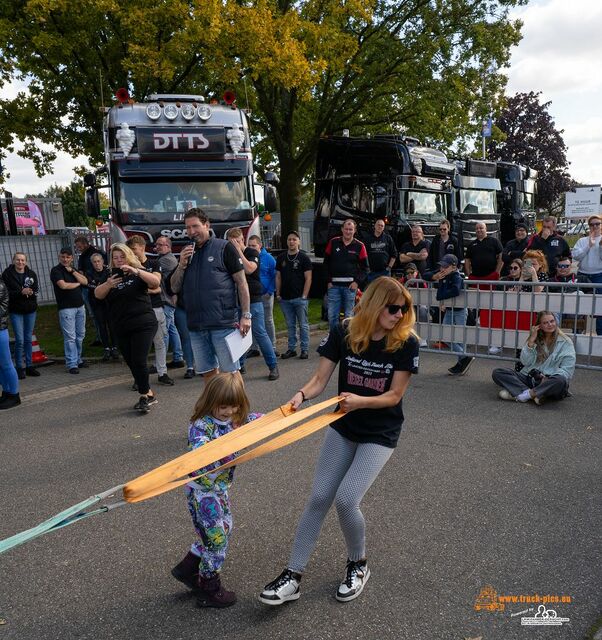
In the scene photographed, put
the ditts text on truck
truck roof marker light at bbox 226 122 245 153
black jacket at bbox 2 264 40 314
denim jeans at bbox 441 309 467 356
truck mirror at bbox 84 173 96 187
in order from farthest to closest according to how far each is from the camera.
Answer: truck mirror at bbox 84 173 96 187
truck roof marker light at bbox 226 122 245 153
the ditts text on truck
black jacket at bbox 2 264 40 314
denim jeans at bbox 441 309 467 356

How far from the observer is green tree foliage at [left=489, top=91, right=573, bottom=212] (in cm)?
4888

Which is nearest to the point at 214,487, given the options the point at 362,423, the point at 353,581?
the point at 362,423

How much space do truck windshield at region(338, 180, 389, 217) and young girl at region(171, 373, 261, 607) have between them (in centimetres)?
1064

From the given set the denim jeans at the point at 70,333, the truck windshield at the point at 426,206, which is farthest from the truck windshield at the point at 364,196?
the denim jeans at the point at 70,333

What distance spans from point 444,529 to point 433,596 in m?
0.72

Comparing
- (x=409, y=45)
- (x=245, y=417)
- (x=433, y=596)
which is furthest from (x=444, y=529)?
(x=409, y=45)

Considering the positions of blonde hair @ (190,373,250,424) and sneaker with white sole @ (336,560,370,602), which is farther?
sneaker with white sole @ (336,560,370,602)

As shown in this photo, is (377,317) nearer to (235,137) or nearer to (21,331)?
(21,331)

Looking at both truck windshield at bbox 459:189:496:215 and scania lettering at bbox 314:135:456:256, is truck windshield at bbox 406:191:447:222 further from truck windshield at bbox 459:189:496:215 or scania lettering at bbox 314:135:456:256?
truck windshield at bbox 459:189:496:215

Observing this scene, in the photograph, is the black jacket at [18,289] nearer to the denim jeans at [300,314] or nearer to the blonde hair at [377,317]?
the denim jeans at [300,314]

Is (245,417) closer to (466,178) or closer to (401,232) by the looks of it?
(401,232)

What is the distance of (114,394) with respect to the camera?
23.6ft

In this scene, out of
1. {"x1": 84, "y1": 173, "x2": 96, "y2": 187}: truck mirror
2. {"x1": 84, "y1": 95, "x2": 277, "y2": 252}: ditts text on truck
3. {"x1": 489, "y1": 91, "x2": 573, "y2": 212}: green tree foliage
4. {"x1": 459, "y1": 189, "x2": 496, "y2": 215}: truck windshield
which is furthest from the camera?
{"x1": 489, "y1": 91, "x2": 573, "y2": 212}: green tree foliage

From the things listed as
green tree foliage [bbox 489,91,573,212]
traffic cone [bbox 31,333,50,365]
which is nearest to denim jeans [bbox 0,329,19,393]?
traffic cone [bbox 31,333,50,365]
